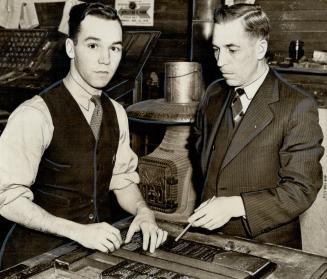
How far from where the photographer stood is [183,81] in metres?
4.27

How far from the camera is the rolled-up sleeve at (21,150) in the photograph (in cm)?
205

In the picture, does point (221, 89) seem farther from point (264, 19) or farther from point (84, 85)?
point (84, 85)

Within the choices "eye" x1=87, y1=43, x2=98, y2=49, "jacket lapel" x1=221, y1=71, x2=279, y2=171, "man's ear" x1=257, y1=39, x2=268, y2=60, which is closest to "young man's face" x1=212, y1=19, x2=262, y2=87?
"man's ear" x1=257, y1=39, x2=268, y2=60

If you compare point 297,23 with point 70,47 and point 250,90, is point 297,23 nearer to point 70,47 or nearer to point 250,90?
point 250,90

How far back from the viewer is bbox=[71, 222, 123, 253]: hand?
186cm

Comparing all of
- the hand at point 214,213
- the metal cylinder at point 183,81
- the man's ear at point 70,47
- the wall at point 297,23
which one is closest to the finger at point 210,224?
the hand at point 214,213

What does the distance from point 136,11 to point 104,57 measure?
3791mm

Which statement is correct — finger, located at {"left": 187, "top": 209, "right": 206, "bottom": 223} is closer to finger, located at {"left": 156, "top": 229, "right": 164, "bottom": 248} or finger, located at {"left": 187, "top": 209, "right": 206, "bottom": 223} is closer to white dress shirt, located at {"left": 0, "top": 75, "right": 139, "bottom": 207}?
finger, located at {"left": 156, "top": 229, "right": 164, "bottom": 248}

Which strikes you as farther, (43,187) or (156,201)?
(156,201)

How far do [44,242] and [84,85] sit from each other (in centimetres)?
80

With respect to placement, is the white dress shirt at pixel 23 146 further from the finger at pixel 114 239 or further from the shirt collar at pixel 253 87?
the shirt collar at pixel 253 87

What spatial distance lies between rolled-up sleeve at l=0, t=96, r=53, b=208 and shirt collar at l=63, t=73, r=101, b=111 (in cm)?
24

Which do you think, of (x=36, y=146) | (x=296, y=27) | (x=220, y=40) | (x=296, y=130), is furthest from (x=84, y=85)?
(x=296, y=27)

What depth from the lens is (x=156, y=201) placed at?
418 cm
